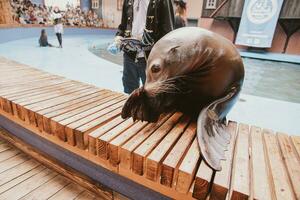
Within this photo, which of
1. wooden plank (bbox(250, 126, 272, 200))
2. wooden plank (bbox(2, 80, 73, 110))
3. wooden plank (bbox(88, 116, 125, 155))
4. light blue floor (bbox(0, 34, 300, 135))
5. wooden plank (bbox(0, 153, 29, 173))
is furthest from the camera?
light blue floor (bbox(0, 34, 300, 135))

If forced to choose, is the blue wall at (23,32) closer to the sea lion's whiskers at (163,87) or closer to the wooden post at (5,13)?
the wooden post at (5,13)

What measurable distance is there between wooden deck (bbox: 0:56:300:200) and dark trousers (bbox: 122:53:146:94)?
23.1 inches

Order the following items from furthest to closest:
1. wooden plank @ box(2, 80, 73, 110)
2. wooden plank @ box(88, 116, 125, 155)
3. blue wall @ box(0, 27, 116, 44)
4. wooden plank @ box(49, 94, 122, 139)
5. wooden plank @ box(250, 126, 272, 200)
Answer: blue wall @ box(0, 27, 116, 44)
wooden plank @ box(2, 80, 73, 110)
wooden plank @ box(49, 94, 122, 139)
wooden plank @ box(88, 116, 125, 155)
wooden plank @ box(250, 126, 272, 200)

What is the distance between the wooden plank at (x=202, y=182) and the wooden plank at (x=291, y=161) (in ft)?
→ 1.23

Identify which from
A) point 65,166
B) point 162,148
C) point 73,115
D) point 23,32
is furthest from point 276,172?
point 23,32

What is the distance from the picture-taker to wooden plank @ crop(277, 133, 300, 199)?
993 millimetres

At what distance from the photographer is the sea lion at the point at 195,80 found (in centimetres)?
126

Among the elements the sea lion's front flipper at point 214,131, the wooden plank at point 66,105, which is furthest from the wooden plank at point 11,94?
the sea lion's front flipper at point 214,131

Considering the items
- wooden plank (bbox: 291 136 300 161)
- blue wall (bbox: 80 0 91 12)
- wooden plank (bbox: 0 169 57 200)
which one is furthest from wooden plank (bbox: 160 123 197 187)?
blue wall (bbox: 80 0 91 12)

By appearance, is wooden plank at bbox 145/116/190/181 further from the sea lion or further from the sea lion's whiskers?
the sea lion's whiskers

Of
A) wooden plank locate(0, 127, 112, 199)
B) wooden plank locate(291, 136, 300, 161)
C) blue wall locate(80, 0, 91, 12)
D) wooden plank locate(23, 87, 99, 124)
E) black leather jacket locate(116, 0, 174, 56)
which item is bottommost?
wooden plank locate(0, 127, 112, 199)

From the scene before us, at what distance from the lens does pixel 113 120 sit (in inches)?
58.3

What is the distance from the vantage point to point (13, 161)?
6.45ft

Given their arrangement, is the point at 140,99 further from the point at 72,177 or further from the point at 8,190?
the point at 8,190
